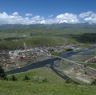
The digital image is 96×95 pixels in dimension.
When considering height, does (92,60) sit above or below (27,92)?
below

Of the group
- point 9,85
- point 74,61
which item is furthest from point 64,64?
→ point 9,85

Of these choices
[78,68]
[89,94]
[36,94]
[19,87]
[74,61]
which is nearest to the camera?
[36,94]

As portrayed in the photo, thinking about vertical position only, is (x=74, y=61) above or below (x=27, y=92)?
below

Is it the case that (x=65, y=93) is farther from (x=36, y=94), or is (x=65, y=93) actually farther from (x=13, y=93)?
(x=13, y=93)

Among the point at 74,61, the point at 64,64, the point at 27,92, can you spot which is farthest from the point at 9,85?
the point at 74,61

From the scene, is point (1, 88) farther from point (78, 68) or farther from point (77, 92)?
point (78, 68)

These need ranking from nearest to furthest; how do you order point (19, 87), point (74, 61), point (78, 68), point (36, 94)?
1. point (36, 94)
2. point (19, 87)
3. point (78, 68)
4. point (74, 61)

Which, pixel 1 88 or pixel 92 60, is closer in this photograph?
pixel 1 88

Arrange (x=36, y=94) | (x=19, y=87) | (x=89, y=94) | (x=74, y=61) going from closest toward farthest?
1. (x=36, y=94)
2. (x=89, y=94)
3. (x=19, y=87)
4. (x=74, y=61)

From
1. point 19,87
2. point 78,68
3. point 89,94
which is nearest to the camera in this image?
point 89,94
